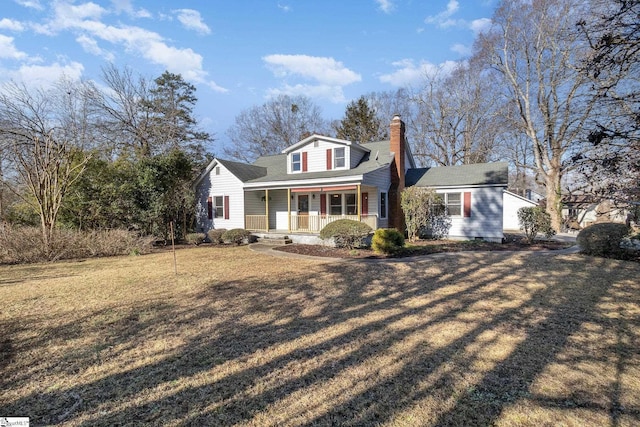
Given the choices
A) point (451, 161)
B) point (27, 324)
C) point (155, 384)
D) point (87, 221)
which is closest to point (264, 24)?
point (87, 221)

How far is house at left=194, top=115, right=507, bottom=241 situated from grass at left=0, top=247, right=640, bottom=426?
26.4 ft

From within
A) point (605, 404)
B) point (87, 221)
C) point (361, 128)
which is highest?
point (361, 128)

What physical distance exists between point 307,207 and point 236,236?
4364 millimetres

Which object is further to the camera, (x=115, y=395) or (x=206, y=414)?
(x=115, y=395)

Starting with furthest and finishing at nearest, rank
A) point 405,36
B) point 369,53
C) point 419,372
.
Result: point 369,53 < point 405,36 < point 419,372

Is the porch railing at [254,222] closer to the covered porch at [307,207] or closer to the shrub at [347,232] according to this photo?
the covered porch at [307,207]

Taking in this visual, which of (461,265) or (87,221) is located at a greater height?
(87,221)

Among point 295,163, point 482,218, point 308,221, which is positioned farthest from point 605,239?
point 295,163

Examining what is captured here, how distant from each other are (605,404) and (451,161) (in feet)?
98.9

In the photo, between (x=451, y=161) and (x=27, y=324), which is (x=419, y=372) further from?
(x=451, y=161)

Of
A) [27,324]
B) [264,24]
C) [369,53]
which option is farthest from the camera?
[369,53]

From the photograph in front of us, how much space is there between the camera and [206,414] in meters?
2.71

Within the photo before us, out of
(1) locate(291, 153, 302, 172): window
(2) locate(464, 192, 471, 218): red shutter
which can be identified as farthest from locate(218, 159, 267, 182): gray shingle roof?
(2) locate(464, 192, 471, 218): red shutter

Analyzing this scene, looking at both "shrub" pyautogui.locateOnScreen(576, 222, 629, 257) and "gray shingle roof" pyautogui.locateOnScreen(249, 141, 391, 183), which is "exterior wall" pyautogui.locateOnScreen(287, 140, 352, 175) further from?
"shrub" pyautogui.locateOnScreen(576, 222, 629, 257)
